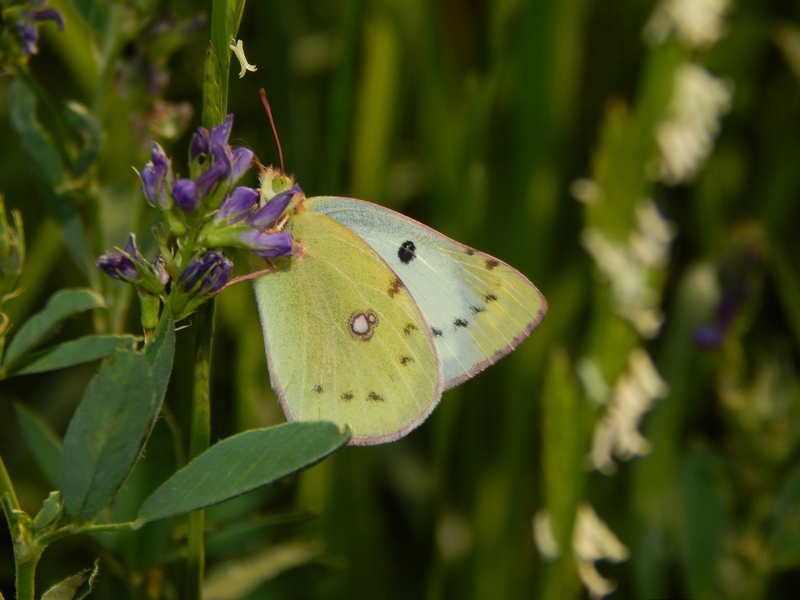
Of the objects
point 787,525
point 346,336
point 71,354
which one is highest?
point 71,354

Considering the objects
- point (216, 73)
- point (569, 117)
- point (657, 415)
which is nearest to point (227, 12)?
point (216, 73)

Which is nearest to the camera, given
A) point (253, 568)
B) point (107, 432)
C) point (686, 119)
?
point (107, 432)

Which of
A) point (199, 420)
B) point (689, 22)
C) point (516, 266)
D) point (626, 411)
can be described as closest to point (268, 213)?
point (199, 420)

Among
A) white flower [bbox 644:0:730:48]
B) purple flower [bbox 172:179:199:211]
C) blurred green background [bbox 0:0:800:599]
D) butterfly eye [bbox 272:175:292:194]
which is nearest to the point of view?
purple flower [bbox 172:179:199:211]

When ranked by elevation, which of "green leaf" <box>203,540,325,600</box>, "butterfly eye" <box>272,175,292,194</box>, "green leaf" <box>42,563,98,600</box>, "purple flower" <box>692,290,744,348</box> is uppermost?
"butterfly eye" <box>272,175,292,194</box>

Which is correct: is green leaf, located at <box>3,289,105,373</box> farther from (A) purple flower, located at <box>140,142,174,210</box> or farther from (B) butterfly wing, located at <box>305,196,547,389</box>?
(B) butterfly wing, located at <box>305,196,547,389</box>

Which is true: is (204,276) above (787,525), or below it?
above

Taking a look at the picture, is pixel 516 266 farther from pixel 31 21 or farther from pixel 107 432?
pixel 107 432

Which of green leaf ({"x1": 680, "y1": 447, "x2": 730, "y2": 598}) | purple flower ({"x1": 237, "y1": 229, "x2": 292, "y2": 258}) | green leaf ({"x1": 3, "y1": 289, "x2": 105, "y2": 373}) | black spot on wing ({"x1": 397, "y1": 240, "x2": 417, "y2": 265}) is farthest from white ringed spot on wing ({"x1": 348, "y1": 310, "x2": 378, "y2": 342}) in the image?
green leaf ({"x1": 680, "y1": 447, "x2": 730, "y2": 598})
